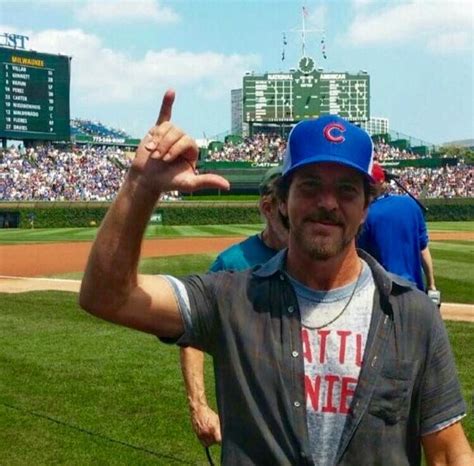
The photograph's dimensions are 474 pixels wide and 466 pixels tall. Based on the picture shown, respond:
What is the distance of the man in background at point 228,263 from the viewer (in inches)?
145

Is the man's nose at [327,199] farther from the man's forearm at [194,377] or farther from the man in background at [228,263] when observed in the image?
the man's forearm at [194,377]

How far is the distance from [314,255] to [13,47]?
59.0 meters

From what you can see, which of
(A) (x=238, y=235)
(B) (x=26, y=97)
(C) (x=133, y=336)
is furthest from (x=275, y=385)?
(B) (x=26, y=97)

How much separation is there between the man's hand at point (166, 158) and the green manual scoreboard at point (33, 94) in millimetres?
55571

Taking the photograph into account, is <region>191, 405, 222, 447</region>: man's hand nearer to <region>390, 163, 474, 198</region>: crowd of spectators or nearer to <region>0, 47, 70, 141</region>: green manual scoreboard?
<region>0, 47, 70, 141</region>: green manual scoreboard

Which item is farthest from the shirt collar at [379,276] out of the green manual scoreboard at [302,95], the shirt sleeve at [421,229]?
the green manual scoreboard at [302,95]

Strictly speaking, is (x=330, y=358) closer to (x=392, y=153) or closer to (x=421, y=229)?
(x=421, y=229)

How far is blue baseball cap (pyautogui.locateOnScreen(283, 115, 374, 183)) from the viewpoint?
2.39m

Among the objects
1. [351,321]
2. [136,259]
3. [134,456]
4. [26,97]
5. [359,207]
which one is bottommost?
[134,456]

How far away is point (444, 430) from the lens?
7.82 ft

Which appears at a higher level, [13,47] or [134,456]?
[13,47]

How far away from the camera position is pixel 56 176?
58.0m

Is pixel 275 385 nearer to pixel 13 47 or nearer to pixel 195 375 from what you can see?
pixel 195 375

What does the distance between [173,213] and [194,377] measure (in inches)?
1739
